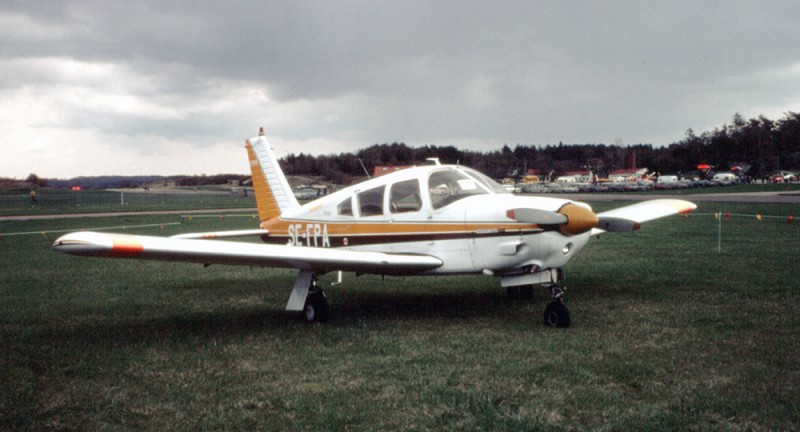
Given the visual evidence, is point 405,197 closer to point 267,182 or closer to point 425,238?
point 425,238

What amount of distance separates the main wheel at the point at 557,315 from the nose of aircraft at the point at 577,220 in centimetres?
93

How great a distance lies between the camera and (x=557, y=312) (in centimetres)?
764

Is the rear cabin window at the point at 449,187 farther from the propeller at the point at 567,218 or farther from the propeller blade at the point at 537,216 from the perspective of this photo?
the propeller at the point at 567,218

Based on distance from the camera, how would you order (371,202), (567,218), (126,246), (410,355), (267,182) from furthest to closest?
(267,182) → (371,202) → (567,218) → (410,355) → (126,246)

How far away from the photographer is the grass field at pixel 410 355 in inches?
190

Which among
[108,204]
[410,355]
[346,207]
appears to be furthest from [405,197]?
[108,204]

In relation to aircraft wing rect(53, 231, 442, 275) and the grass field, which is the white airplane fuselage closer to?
aircraft wing rect(53, 231, 442, 275)

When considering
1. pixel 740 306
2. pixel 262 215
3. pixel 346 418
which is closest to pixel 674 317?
pixel 740 306

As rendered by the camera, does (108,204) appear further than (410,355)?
Yes

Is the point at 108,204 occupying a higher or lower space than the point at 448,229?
lower

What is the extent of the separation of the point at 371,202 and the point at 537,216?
8.67 feet

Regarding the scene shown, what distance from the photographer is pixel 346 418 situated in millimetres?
4754

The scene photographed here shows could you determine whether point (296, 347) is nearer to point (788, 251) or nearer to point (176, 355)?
point (176, 355)

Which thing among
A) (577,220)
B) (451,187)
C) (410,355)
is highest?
(451,187)
